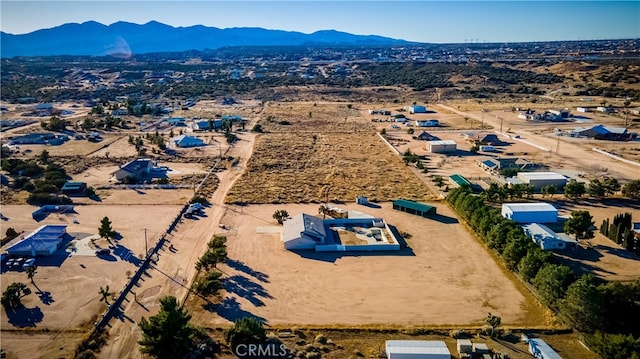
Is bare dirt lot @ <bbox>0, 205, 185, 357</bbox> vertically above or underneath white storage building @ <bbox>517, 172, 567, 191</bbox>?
underneath

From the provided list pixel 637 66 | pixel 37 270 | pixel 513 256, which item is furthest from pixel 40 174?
pixel 637 66

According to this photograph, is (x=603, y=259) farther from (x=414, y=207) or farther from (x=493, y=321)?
(x=414, y=207)

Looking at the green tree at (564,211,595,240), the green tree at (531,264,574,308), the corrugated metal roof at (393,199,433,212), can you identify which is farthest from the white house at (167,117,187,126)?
the green tree at (531,264,574,308)

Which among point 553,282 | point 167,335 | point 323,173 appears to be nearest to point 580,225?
point 553,282

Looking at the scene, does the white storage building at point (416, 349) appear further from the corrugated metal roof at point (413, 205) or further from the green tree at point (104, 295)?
the corrugated metal roof at point (413, 205)

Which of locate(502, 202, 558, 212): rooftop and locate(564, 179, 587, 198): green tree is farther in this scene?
locate(564, 179, 587, 198): green tree

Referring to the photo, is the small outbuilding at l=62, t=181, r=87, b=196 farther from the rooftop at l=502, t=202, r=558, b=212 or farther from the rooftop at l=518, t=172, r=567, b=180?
the rooftop at l=518, t=172, r=567, b=180

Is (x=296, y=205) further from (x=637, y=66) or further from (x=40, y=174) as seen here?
(x=637, y=66)
